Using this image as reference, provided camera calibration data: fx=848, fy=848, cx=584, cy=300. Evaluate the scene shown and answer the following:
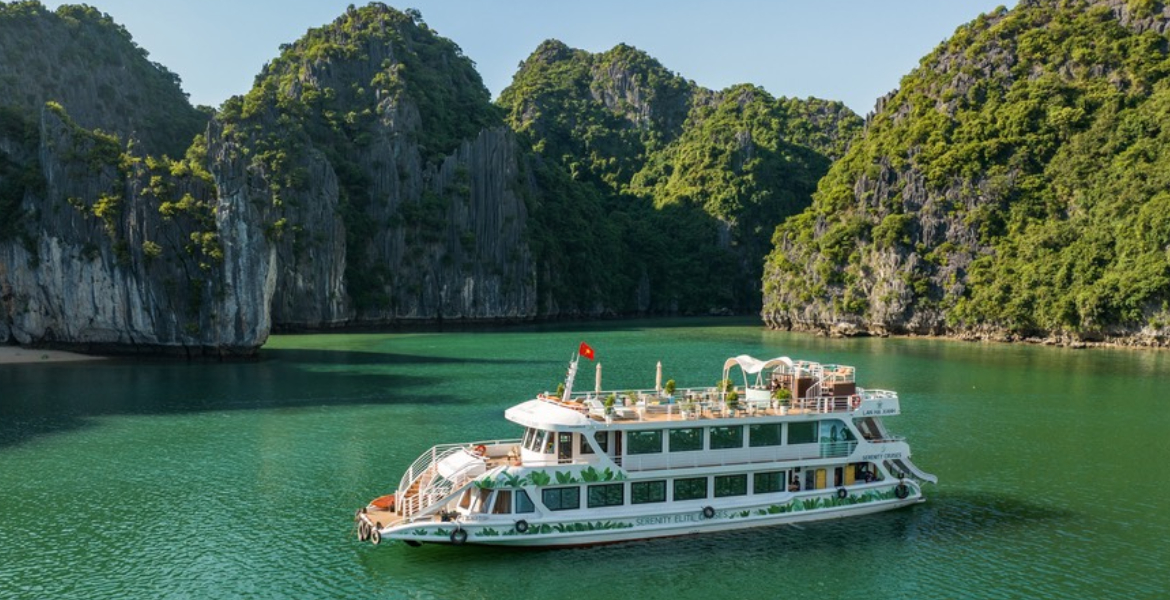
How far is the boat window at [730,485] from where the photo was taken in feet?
87.8

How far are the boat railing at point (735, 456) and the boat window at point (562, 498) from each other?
1.70 metres

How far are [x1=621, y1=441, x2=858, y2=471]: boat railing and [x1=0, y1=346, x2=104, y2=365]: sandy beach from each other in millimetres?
Answer: 67588

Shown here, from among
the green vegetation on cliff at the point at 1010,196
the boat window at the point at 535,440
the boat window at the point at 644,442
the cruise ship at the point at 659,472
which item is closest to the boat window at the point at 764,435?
the cruise ship at the point at 659,472

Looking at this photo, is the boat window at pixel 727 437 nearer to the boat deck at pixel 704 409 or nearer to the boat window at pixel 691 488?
the boat deck at pixel 704 409

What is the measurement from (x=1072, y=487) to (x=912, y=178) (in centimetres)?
9152

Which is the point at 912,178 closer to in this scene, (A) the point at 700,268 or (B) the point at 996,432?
(A) the point at 700,268

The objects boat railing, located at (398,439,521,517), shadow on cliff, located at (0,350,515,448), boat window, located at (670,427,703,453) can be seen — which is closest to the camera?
boat railing, located at (398,439,521,517)

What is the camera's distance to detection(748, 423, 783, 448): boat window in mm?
27234

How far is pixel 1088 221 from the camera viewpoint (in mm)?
100688

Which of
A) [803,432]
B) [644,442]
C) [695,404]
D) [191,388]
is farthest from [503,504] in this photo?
[191,388]

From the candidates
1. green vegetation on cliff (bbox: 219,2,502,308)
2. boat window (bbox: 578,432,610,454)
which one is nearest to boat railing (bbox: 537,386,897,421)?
boat window (bbox: 578,432,610,454)

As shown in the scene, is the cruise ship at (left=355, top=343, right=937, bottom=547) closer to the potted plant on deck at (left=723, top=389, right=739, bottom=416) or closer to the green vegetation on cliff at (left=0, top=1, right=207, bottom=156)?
the potted plant on deck at (left=723, top=389, right=739, bottom=416)

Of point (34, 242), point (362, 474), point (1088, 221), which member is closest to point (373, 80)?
point (34, 242)

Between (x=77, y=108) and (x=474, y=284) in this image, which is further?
(x=474, y=284)
